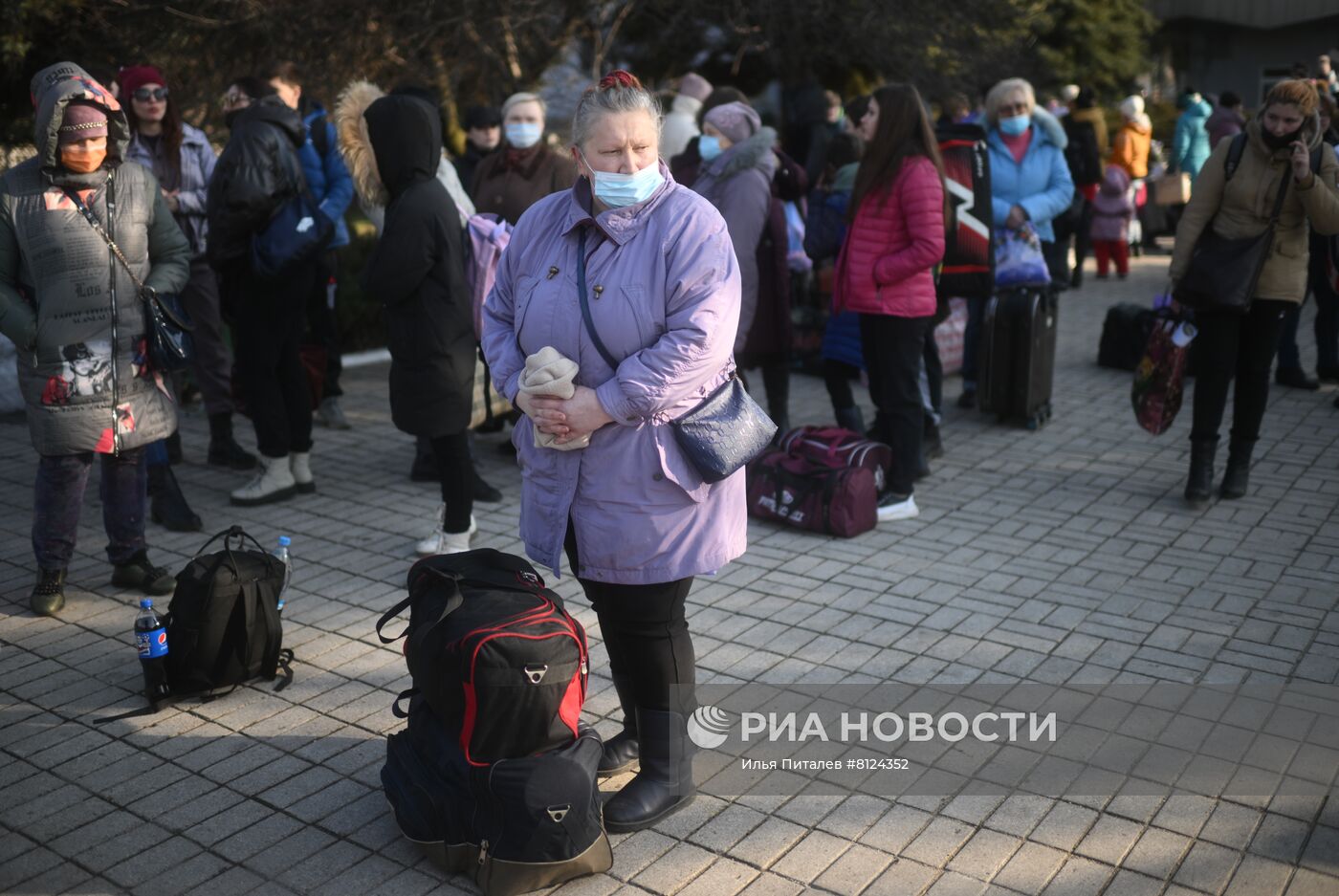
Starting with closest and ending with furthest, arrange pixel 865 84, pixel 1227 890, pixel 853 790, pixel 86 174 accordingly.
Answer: pixel 1227 890
pixel 853 790
pixel 86 174
pixel 865 84

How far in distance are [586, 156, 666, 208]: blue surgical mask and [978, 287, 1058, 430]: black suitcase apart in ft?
15.8

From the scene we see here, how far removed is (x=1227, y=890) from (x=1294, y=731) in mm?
1019

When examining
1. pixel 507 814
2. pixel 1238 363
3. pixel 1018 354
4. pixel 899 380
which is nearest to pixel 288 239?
pixel 899 380

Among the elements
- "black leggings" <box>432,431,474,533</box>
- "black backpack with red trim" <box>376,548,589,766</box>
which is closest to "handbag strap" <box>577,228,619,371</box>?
"black backpack with red trim" <box>376,548,589,766</box>

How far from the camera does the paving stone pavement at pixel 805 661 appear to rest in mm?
3324

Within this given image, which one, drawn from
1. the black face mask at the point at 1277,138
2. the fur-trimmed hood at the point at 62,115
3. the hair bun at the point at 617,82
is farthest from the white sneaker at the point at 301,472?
the black face mask at the point at 1277,138

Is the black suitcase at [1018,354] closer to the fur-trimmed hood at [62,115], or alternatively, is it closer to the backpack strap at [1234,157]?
the backpack strap at [1234,157]

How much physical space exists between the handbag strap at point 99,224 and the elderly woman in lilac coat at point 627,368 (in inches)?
87.8

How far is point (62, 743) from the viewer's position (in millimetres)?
4016

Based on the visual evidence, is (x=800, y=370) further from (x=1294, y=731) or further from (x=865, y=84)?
(x=865, y=84)

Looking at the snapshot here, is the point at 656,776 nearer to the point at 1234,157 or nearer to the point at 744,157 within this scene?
the point at 744,157

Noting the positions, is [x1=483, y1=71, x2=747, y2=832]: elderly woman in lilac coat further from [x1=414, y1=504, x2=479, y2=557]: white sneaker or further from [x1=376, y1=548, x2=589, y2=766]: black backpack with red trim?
[x1=414, y1=504, x2=479, y2=557]: white sneaker

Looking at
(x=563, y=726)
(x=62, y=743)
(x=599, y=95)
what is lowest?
(x=62, y=743)

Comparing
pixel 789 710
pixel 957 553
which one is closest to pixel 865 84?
pixel 957 553
